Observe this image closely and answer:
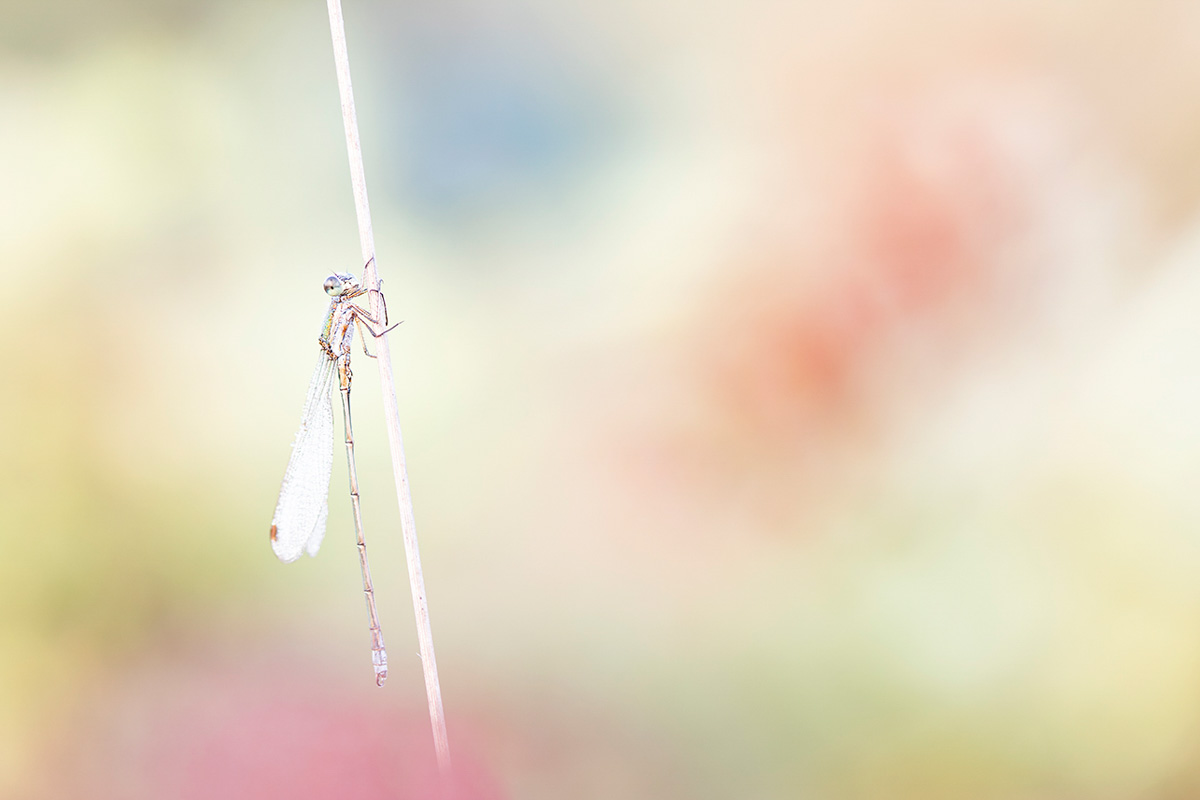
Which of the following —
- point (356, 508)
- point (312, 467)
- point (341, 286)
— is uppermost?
point (341, 286)

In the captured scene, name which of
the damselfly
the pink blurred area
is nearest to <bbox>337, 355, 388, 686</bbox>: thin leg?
the damselfly

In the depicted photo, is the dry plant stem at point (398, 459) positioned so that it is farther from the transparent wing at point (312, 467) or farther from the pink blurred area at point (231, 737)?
the transparent wing at point (312, 467)

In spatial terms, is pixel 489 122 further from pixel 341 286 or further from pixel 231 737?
pixel 231 737

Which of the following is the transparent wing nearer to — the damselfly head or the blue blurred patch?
the damselfly head

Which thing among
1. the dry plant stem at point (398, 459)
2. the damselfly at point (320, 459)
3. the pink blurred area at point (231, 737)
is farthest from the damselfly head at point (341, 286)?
the pink blurred area at point (231, 737)

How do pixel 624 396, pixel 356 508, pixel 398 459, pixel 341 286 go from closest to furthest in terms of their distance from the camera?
pixel 398 459 < pixel 341 286 < pixel 356 508 < pixel 624 396

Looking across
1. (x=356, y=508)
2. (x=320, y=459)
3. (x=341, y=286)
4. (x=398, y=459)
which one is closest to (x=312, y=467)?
(x=320, y=459)
